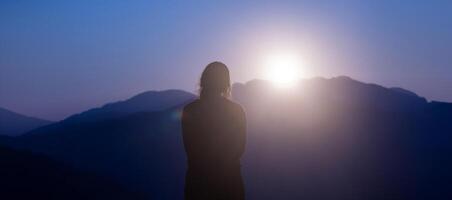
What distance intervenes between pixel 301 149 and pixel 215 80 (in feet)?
280

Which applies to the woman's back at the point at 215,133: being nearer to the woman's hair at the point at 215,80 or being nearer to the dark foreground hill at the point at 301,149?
the woman's hair at the point at 215,80

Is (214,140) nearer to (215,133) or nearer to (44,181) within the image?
(215,133)

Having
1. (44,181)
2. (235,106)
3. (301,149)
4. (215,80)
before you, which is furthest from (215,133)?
(301,149)

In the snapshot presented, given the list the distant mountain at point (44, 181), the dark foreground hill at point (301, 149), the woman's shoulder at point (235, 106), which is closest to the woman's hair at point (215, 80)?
the woman's shoulder at point (235, 106)

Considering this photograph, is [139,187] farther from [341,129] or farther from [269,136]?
[341,129]

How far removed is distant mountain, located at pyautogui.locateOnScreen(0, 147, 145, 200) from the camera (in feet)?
146

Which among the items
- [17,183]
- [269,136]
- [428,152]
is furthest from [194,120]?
[428,152]

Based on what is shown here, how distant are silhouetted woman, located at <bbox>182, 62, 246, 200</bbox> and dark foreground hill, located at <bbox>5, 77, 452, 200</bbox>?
236ft

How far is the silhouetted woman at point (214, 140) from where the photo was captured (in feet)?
15.9

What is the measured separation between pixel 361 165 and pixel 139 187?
33746mm

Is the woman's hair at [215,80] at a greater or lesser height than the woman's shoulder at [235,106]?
greater

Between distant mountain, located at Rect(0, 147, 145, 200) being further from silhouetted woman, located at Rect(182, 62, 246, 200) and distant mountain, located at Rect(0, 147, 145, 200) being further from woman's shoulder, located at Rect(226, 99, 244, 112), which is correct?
woman's shoulder, located at Rect(226, 99, 244, 112)

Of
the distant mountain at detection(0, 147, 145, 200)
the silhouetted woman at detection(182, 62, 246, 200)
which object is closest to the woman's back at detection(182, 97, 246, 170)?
the silhouetted woman at detection(182, 62, 246, 200)

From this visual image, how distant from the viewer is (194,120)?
4980 mm
